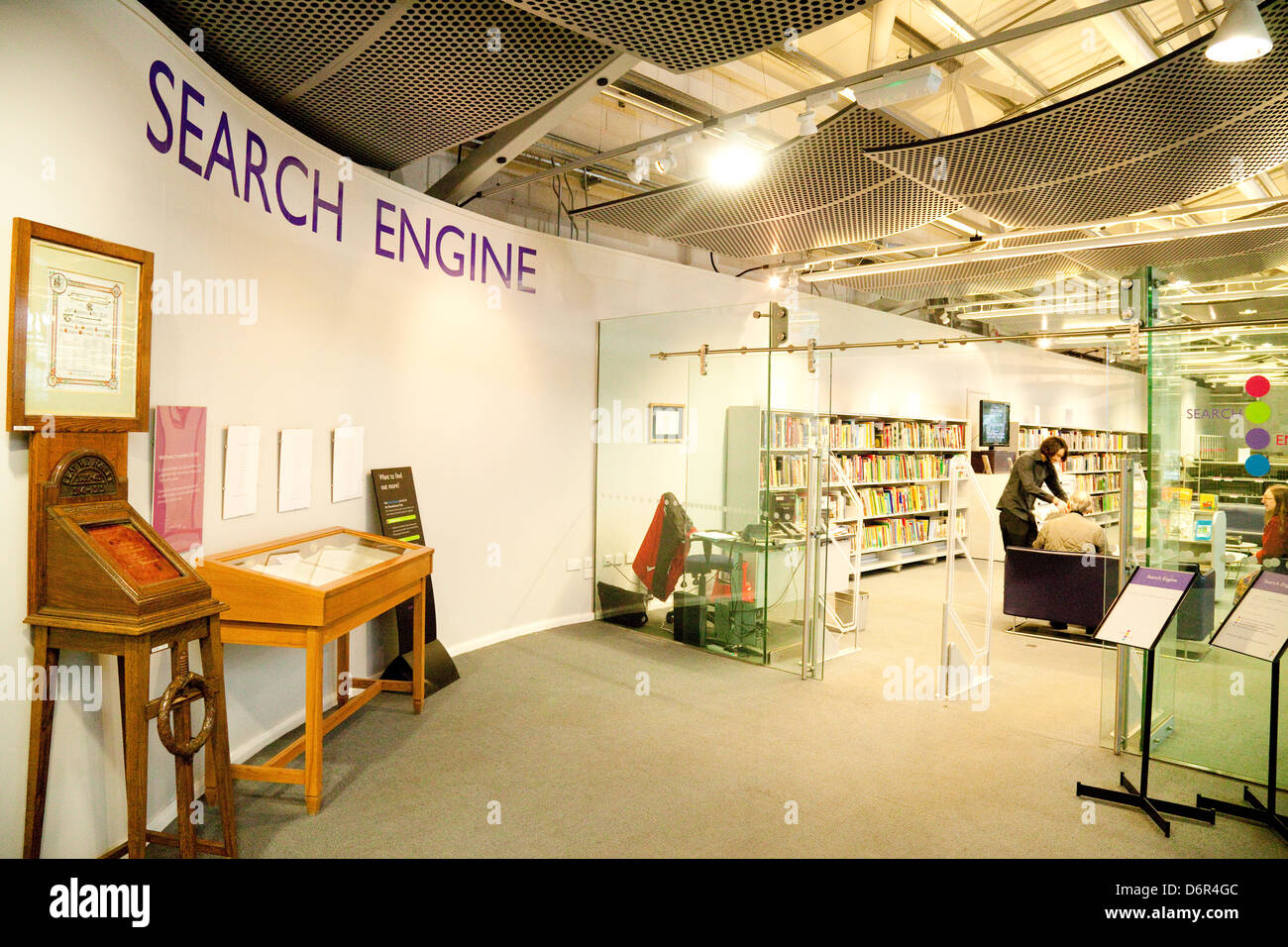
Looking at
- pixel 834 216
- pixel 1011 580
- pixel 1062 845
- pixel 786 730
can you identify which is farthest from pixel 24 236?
pixel 1011 580

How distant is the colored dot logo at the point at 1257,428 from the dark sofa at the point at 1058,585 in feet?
9.15

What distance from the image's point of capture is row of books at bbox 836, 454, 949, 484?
8523mm

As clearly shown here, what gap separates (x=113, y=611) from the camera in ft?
7.57

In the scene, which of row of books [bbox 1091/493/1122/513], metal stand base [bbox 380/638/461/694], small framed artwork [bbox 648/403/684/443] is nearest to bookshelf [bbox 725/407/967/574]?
small framed artwork [bbox 648/403/684/443]

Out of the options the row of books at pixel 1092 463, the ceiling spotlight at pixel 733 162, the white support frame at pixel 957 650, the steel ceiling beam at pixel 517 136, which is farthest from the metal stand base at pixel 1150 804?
the row of books at pixel 1092 463

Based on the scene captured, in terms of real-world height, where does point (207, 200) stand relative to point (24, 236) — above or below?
above

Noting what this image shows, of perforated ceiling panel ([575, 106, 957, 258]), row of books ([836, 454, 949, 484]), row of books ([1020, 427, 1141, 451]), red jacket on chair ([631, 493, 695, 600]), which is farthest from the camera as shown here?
row of books ([1020, 427, 1141, 451])

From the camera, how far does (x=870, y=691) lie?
15.8 feet

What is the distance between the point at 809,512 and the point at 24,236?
432 cm

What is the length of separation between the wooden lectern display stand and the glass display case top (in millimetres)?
676

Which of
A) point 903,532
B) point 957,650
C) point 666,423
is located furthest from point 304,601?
point 903,532

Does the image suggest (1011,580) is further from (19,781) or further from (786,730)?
(19,781)

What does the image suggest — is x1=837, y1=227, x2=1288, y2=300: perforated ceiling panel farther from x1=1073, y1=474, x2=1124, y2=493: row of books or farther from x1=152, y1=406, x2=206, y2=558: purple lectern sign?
x1=152, y1=406, x2=206, y2=558: purple lectern sign

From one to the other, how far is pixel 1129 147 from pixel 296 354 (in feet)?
15.0
